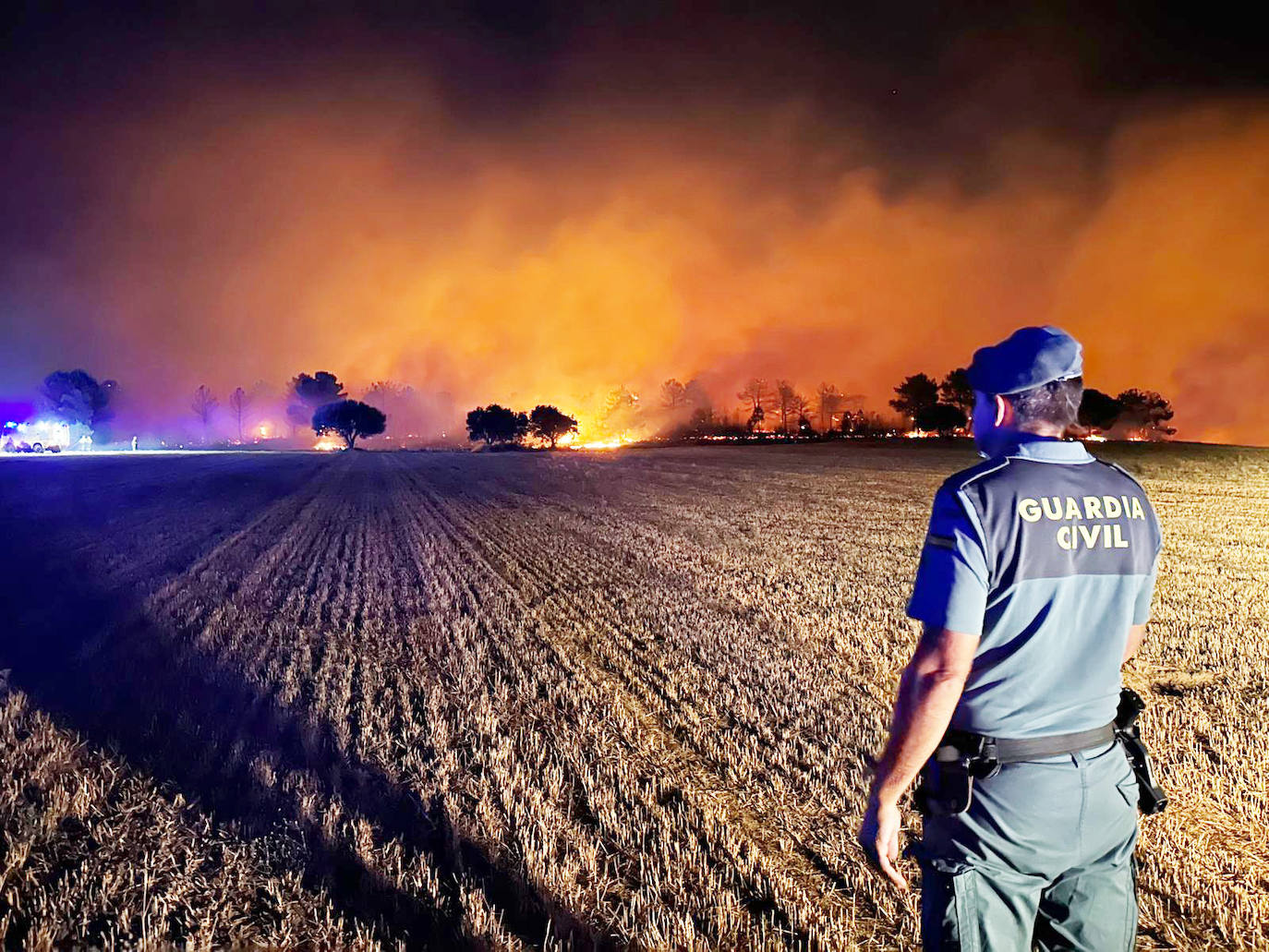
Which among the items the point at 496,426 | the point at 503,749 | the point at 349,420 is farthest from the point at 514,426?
the point at 503,749

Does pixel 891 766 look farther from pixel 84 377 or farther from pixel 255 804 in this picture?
pixel 84 377

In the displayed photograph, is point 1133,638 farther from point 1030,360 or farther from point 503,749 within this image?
point 503,749

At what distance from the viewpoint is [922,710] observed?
2.37 meters

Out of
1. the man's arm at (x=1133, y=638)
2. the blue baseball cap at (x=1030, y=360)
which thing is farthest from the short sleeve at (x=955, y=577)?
the man's arm at (x=1133, y=638)

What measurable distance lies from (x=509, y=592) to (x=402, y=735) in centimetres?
606

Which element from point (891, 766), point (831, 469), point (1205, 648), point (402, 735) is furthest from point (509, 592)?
point (831, 469)

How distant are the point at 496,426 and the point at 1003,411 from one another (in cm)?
14435

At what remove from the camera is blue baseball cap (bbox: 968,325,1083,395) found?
2.52 m

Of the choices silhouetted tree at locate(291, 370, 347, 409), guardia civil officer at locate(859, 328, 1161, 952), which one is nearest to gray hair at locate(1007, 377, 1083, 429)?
guardia civil officer at locate(859, 328, 1161, 952)

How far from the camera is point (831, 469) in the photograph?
169ft

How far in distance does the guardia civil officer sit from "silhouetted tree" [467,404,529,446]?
143m

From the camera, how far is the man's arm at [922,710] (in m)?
2.34

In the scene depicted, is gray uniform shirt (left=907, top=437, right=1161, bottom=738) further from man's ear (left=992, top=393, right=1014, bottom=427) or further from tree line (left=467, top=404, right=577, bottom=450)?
tree line (left=467, top=404, right=577, bottom=450)

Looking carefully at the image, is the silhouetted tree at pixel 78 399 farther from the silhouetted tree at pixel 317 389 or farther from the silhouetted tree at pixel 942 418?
the silhouetted tree at pixel 942 418
